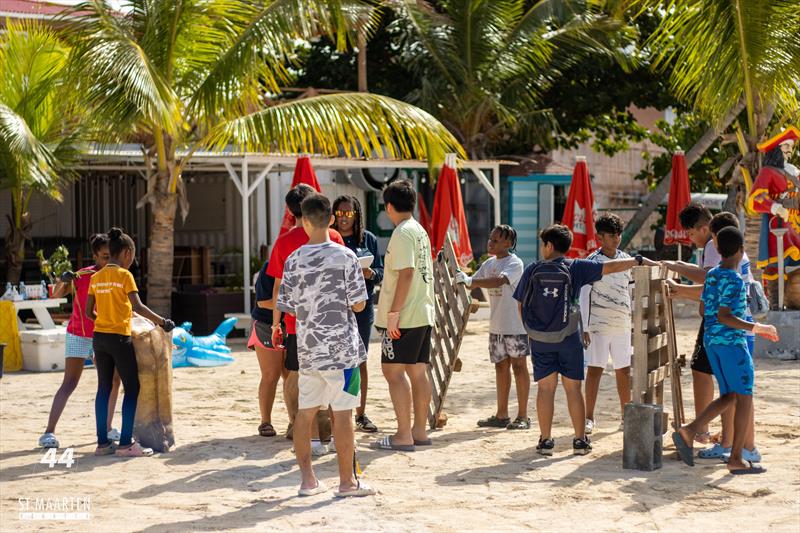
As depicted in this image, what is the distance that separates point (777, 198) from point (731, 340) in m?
5.79

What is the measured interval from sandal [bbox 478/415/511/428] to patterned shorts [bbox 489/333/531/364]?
20.6 inches

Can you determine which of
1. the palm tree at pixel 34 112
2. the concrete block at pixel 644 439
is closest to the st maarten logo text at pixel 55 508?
the concrete block at pixel 644 439

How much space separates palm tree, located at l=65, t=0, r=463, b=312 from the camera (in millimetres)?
12484

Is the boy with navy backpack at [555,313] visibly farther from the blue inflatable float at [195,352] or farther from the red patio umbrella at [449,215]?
the red patio umbrella at [449,215]

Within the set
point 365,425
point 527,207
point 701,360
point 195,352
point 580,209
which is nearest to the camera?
point 701,360

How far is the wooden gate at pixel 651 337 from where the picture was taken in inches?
264

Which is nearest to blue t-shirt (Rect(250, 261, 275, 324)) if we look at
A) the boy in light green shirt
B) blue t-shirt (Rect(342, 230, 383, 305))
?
blue t-shirt (Rect(342, 230, 383, 305))

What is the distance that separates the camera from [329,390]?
5.72 metres

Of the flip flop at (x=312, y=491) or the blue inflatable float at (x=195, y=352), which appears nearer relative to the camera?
the flip flop at (x=312, y=491)

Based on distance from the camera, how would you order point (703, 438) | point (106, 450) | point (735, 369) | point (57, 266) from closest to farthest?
1. point (735, 369)
2. point (106, 450)
3. point (703, 438)
4. point (57, 266)

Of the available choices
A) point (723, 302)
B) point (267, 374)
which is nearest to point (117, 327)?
point (267, 374)

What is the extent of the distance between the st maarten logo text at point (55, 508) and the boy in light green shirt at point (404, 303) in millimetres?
2094

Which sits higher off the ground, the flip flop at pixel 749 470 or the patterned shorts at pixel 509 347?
the patterned shorts at pixel 509 347

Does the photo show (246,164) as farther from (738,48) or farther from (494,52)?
(494,52)
